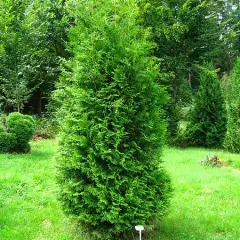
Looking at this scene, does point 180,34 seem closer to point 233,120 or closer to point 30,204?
point 233,120

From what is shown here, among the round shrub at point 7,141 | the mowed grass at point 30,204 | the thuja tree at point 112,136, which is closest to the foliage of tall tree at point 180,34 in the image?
the round shrub at point 7,141

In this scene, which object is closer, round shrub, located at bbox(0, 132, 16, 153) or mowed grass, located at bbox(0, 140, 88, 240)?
mowed grass, located at bbox(0, 140, 88, 240)

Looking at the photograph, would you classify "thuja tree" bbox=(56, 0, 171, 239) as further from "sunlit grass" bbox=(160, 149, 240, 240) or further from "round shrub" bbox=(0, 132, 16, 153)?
"round shrub" bbox=(0, 132, 16, 153)

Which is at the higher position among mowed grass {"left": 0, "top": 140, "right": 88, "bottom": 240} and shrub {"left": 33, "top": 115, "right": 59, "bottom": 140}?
shrub {"left": 33, "top": 115, "right": 59, "bottom": 140}

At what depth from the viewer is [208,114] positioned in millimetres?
11781

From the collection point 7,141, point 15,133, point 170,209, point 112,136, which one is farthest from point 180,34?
point 112,136

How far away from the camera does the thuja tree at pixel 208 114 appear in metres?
11.7

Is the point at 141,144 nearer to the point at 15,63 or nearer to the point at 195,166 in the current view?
the point at 195,166

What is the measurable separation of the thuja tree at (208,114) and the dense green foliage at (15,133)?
589 centimetres

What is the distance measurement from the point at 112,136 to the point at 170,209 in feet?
5.88

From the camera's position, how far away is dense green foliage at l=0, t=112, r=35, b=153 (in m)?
8.53

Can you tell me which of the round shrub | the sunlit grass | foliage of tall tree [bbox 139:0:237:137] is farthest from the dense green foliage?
foliage of tall tree [bbox 139:0:237:137]

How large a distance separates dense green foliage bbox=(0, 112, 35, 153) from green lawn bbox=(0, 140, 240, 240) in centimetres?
81

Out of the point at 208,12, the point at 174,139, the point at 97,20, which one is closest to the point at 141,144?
the point at 97,20
